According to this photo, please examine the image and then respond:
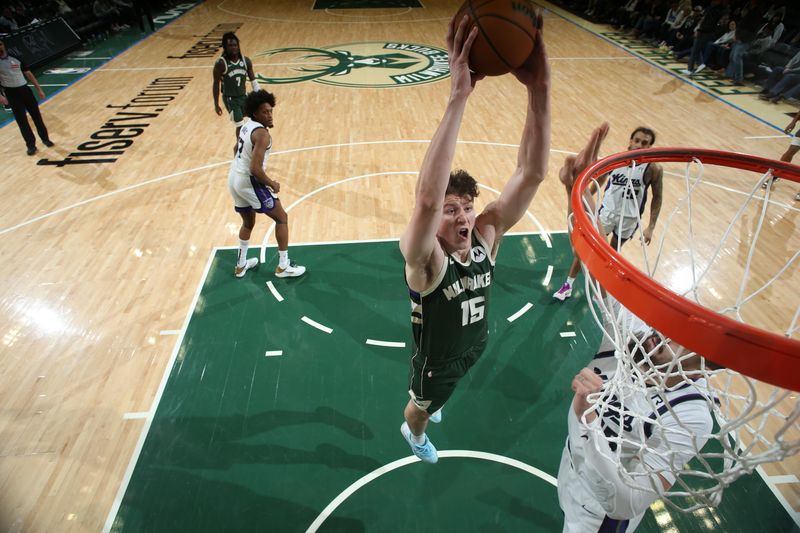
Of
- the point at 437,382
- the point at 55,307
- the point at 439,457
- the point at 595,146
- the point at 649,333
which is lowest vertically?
the point at 55,307

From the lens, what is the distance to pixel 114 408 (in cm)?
351

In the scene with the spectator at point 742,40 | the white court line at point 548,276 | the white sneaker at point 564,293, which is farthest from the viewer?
the spectator at point 742,40

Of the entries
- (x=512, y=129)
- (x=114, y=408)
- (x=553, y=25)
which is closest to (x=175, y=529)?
(x=114, y=408)

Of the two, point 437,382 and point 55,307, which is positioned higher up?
point 437,382

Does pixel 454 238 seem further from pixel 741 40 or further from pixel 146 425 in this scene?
pixel 741 40

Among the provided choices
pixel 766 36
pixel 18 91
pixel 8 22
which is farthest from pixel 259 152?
pixel 766 36

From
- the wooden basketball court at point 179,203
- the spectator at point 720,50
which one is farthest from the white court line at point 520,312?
the spectator at point 720,50

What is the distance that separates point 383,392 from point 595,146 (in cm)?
236

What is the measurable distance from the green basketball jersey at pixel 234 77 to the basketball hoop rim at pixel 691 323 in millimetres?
5880

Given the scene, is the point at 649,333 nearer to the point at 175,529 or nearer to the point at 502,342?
the point at 502,342

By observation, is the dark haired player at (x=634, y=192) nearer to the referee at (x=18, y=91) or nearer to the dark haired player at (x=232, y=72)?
the dark haired player at (x=232, y=72)

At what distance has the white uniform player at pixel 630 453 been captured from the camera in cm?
183

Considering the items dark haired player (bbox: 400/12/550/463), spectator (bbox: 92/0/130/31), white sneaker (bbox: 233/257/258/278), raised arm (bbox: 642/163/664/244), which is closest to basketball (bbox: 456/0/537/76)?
dark haired player (bbox: 400/12/550/463)

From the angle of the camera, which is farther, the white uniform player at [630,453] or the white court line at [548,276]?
the white court line at [548,276]
